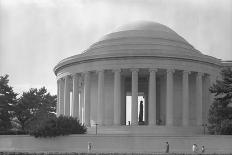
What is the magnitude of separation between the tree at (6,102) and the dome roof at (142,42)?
13849mm

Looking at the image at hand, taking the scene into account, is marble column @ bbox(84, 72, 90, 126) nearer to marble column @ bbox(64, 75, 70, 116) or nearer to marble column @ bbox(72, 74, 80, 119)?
marble column @ bbox(72, 74, 80, 119)

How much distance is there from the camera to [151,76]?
78875mm

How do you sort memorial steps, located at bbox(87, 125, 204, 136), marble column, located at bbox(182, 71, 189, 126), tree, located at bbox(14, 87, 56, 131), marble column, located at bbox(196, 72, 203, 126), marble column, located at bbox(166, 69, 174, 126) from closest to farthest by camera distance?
memorial steps, located at bbox(87, 125, 204, 136) < marble column, located at bbox(166, 69, 174, 126) < marble column, located at bbox(182, 71, 189, 126) < marble column, located at bbox(196, 72, 203, 126) < tree, located at bbox(14, 87, 56, 131)

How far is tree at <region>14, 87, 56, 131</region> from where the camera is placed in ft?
292

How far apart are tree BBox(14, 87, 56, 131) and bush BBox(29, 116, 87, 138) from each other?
12.8 meters

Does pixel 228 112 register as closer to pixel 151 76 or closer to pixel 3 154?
pixel 151 76

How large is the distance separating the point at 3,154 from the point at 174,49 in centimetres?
3641

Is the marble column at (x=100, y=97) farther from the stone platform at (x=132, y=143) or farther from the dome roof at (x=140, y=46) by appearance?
the stone platform at (x=132, y=143)

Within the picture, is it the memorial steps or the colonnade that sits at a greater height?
the colonnade

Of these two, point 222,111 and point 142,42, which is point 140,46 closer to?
point 142,42

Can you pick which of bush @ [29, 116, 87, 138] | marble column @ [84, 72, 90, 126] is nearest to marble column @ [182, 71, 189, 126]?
marble column @ [84, 72, 90, 126]

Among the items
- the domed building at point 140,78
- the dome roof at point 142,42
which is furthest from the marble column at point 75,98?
the dome roof at point 142,42

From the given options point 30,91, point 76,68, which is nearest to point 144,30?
point 76,68

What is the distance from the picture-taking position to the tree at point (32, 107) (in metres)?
88.9
